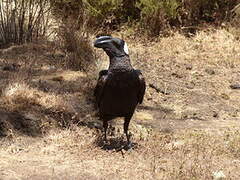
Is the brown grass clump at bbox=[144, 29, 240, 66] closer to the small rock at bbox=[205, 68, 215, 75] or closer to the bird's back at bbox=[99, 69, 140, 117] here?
the small rock at bbox=[205, 68, 215, 75]

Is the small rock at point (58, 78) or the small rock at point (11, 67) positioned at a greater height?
the small rock at point (11, 67)

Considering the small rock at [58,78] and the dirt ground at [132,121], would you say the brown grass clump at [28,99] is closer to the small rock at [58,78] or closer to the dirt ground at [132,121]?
the dirt ground at [132,121]

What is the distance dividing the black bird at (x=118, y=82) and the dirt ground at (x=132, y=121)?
22.5 inches

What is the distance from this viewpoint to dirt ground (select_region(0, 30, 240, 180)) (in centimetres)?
550

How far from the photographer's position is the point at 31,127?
6.52 meters

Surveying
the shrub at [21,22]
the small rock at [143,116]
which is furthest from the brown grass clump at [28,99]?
the shrub at [21,22]

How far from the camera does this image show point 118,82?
5516mm

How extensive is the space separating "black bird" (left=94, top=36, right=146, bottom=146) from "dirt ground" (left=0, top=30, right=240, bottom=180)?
571 millimetres

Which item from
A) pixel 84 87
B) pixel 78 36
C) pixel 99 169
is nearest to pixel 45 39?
pixel 78 36

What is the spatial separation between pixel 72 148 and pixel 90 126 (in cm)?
76

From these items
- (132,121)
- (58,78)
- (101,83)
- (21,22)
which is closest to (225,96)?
(132,121)

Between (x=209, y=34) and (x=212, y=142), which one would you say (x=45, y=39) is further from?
(x=212, y=142)

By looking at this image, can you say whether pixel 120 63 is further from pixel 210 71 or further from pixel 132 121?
pixel 210 71

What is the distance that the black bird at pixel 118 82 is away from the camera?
5.53 meters
